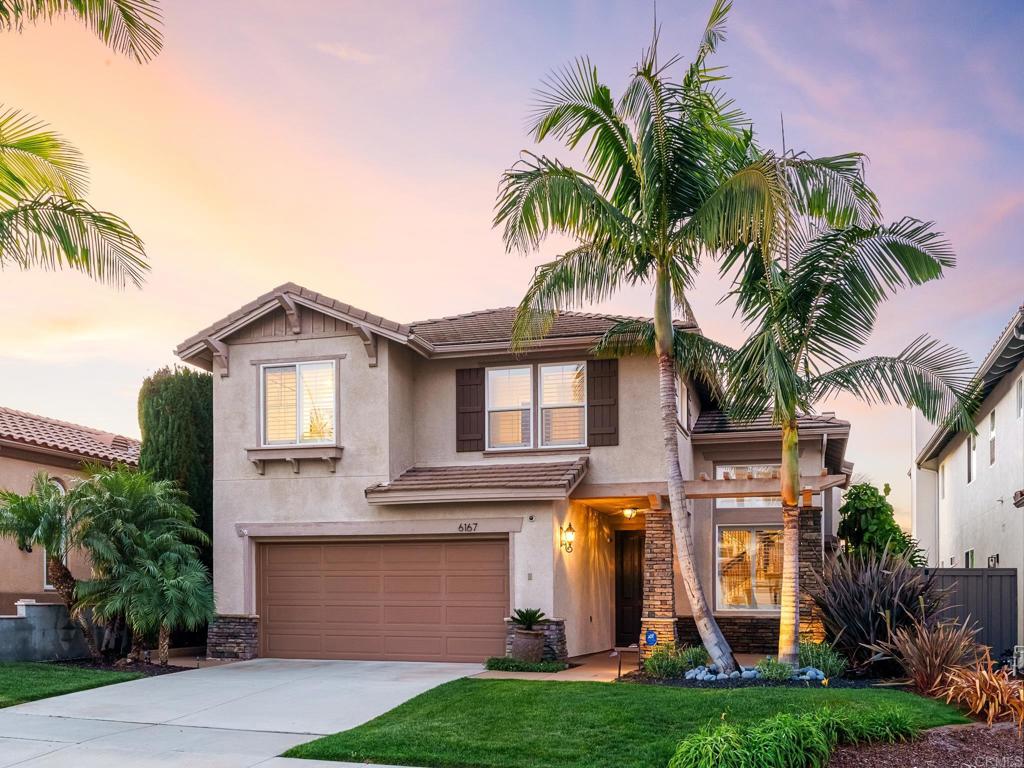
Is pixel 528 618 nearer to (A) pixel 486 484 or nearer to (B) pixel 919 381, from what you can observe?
(A) pixel 486 484

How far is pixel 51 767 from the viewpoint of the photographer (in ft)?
32.6

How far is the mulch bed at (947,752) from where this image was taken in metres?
8.48

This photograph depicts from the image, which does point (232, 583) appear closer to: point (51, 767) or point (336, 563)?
point (336, 563)

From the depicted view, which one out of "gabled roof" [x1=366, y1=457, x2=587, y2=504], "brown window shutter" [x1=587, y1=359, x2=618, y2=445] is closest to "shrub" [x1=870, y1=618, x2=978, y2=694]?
"gabled roof" [x1=366, y1=457, x2=587, y2=504]

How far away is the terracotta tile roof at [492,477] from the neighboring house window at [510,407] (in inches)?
19.5

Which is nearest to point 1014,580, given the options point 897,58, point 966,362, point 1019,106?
point 966,362

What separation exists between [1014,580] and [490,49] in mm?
11235

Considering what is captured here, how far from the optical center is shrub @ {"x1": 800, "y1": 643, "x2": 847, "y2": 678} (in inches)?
539

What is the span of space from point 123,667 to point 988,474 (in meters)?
15.7

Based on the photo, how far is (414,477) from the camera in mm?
17844

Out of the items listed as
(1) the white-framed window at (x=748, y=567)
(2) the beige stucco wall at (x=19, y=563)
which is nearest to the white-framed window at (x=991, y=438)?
(1) the white-framed window at (x=748, y=567)

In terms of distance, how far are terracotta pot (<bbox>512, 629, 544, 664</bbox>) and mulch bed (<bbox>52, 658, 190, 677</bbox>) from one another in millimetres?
5270

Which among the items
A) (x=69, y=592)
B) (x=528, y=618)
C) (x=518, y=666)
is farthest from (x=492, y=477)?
(x=69, y=592)

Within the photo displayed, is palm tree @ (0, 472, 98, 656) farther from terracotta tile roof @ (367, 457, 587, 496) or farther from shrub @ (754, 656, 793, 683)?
shrub @ (754, 656, 793, 683)
